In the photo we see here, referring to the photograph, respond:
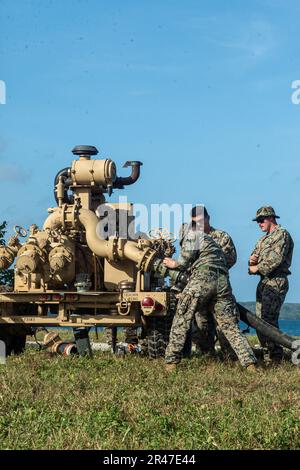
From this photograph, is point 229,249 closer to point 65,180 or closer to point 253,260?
point 253,260

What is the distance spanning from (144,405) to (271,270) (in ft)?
19.8

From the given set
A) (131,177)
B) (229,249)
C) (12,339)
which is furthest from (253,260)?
(12,339)

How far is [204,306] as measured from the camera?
47.4 ft

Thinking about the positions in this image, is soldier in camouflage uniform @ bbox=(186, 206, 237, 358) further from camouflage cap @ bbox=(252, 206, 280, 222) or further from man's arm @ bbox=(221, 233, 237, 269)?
camouflage cap @ bbox=(252, 206, 280, 222)

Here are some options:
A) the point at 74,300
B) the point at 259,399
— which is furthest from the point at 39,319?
the point at 259,399

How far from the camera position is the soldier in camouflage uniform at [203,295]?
551 inches

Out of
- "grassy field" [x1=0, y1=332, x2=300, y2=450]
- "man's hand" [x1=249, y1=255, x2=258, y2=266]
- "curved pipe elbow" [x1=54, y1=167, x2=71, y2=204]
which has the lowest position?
"grassy field" [x1=0, y1=332, x2=300, y2=450]

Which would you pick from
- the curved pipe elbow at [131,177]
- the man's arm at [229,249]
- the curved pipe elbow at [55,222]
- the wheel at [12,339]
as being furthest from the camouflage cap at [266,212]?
the wheel at [12,339]

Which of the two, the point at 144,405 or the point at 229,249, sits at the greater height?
the point at 229,249

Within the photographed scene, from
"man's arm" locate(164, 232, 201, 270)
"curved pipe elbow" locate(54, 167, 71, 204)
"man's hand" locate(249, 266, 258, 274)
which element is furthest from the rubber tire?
"curved pipe elbow" locate(54, 167, 71, 204)

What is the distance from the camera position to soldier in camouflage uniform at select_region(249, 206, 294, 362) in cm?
1592

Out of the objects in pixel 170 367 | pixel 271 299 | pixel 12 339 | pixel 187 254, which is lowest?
pixel 170 367

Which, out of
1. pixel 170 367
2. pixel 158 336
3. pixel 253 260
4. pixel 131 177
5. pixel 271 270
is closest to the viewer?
pixel 170 367

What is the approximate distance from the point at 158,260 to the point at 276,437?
7541mm
